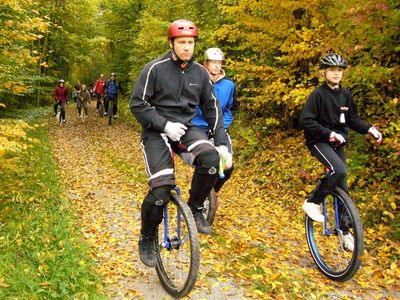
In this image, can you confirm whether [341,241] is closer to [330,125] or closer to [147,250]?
[330,125]

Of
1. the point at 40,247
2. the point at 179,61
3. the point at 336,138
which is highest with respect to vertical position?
the point at 179,61

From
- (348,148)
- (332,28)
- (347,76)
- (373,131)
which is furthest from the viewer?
(332,28)

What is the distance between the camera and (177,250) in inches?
176

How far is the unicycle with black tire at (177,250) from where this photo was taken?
3883 mm

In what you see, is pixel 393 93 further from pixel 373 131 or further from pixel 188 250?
pixel 188 250

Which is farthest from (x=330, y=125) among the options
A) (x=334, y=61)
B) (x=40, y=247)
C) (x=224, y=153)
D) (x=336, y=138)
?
(x=40, y=247)

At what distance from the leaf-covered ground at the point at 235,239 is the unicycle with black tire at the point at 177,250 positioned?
221 millimetres

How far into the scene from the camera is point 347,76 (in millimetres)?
6914

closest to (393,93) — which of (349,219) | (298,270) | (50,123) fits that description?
(349,219)

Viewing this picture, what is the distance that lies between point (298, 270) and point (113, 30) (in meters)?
32.3

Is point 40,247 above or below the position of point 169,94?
below

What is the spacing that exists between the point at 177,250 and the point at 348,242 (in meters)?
2.07

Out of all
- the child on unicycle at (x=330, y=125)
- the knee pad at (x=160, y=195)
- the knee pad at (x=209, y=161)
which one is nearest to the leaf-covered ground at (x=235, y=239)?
the child on unicycle at (x=330, y=125)

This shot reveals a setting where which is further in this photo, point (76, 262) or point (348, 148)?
point (348, 148)
